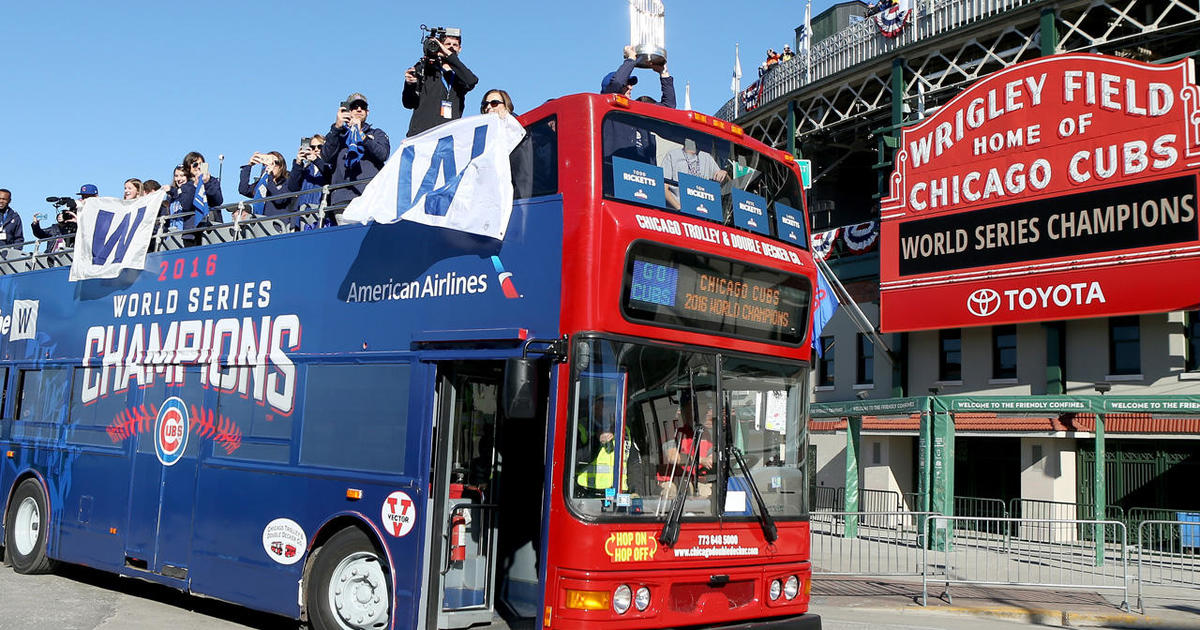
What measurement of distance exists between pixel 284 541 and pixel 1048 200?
63.0 feet

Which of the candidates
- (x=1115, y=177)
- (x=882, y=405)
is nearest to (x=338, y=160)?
(x=882, y=405)

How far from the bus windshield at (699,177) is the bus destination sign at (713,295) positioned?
0.38 metres

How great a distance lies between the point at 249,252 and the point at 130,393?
245cm

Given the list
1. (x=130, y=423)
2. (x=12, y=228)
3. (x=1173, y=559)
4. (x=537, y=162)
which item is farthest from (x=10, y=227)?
(x=1173, y=559)

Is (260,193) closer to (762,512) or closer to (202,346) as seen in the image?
(202,346)

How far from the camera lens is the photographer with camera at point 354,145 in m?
10.1

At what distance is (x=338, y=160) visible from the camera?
34.1 ft

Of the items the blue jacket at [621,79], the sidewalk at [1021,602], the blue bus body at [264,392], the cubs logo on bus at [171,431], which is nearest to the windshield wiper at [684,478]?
the blue bus body at [264,392]

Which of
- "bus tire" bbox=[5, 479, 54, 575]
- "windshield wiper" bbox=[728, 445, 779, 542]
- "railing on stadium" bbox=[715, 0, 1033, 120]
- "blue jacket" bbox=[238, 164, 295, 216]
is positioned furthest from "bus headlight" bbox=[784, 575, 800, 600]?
"railing on stadium" bbox=[715, 0, 1033, 120]

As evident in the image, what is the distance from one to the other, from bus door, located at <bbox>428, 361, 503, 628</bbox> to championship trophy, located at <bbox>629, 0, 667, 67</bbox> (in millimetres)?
3224

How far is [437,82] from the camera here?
32.8 feet

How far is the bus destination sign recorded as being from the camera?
712cm

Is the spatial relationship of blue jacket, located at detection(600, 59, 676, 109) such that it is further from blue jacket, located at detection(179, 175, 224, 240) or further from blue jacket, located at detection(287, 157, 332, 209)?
blue jacket, located at detection(179, 175, 224, 240)

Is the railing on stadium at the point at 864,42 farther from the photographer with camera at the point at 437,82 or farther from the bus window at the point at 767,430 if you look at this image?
the bus window at the point at 767,430
